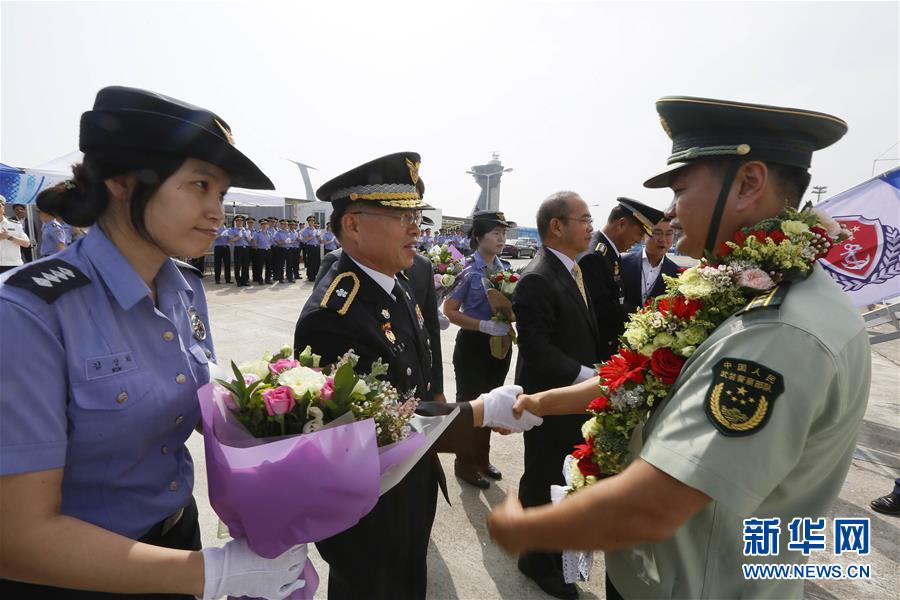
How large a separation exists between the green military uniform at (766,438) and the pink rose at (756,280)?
7 cm

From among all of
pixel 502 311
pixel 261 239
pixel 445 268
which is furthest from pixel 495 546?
pixel 261 239

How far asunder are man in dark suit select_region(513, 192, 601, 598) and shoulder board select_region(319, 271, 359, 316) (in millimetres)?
1374

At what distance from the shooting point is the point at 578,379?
304 cm

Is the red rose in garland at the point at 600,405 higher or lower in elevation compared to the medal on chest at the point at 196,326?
lower

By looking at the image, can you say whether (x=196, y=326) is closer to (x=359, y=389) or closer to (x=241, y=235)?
(x=359, y=389)

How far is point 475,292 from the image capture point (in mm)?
4840

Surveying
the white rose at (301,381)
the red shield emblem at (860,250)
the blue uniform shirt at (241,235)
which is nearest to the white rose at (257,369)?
the white rose at (301,381)

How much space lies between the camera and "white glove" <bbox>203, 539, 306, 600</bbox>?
52.0 inches

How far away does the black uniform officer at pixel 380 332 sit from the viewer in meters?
1.97

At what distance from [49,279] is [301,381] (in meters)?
0.73

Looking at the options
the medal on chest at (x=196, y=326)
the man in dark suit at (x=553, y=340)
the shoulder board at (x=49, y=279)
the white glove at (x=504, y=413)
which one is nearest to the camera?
the shoulder board at (x=49, y=279)

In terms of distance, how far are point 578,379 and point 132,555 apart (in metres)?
2.52

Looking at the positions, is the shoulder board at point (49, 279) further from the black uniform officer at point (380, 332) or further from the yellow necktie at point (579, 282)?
the yellow necktie at point (579, 282)

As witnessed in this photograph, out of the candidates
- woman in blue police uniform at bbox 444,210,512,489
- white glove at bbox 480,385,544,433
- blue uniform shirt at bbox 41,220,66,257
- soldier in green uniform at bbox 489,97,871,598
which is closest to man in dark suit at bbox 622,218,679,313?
woman in blue police uniform at bbox 444,210,512,489
